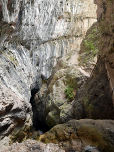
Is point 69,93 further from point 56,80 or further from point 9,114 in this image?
point 9,114

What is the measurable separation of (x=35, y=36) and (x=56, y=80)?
5027mm

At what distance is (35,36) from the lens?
38.8ft

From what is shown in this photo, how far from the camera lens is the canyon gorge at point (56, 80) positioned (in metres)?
3.73

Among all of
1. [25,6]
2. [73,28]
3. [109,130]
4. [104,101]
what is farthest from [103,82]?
[73,28]

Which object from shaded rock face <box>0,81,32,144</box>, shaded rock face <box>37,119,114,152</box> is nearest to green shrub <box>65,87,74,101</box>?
shaded rock face <box>0,81,32,144</box>

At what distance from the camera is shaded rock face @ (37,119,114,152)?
3.16 m

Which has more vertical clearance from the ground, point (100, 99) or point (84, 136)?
point (100, 99)

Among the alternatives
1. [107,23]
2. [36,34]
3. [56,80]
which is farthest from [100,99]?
[36,34]

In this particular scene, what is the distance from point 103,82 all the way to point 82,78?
3583 millimetres

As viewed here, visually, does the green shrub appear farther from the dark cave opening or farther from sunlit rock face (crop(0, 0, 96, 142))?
the dark cave opening

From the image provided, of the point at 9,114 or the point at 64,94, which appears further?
the point at 64,94

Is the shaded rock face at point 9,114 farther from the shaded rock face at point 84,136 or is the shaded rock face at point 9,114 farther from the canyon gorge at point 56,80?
the shaded rock face at point 84,136

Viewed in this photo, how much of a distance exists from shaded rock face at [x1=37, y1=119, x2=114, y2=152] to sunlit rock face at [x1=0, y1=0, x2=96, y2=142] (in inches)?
120

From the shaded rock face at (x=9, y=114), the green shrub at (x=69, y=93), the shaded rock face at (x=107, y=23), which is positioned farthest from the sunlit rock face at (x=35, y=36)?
the shaded rock face at (x=107, y=23)
